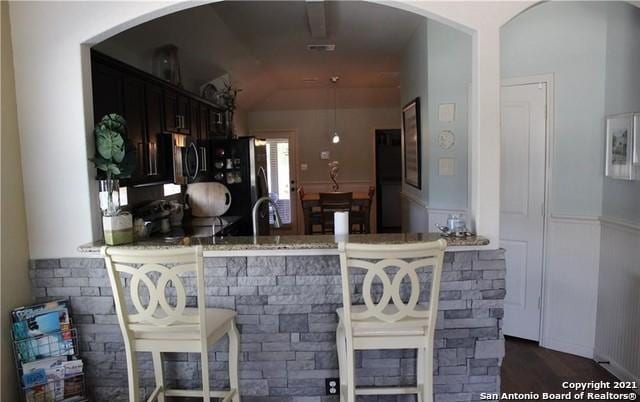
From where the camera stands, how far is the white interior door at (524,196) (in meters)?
3.20

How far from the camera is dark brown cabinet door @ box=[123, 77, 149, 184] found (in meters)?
2.73

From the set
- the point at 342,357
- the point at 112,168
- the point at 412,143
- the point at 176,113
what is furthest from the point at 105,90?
the point at 412,143

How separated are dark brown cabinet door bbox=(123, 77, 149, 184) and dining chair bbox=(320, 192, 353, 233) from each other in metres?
2.56

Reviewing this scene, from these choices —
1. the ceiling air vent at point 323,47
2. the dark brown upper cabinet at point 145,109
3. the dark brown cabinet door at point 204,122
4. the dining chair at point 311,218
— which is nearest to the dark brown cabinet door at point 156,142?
the dark brown upper cabinet at point 145,109

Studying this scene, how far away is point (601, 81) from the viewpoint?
9.80 ft

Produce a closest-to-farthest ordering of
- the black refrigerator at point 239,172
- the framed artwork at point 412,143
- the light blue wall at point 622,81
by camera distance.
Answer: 1. the light blue wall at point 622,81
2. the framed artwork at point 412,143
3. the black refrigerator at point 239,172

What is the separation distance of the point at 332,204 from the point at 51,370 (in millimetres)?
3474

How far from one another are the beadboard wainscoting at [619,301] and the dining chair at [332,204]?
273 cm

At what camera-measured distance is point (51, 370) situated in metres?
2.14

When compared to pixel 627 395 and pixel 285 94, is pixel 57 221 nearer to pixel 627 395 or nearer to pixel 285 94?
pixel 627 395

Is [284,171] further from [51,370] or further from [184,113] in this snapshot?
[51,370]

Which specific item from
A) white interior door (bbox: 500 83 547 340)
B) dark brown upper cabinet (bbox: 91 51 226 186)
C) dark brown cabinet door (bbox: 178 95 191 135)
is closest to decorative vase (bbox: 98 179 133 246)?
dark brown upper cabinet (bbox: 91 51 226 186)

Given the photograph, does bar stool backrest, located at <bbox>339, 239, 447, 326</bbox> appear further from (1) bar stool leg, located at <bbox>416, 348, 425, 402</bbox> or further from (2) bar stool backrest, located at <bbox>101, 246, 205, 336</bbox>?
(2) bar stool backrest, located at <bbox>101, 246, 205, 336</bbox>

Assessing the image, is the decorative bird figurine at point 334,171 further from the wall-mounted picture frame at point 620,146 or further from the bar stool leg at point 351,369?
the bar stool leg at point 351,369
